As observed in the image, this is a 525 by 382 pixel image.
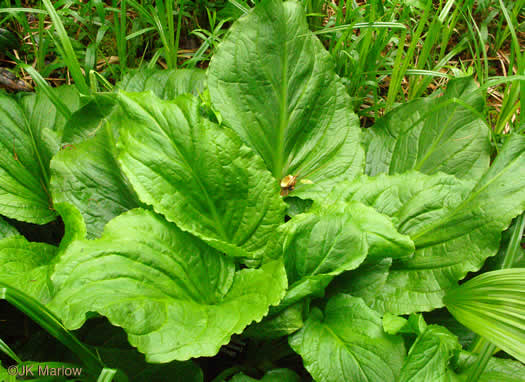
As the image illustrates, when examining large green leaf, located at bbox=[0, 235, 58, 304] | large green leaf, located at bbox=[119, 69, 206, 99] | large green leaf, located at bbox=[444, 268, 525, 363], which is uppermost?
large green leaf, located at bbox=[119, 69, 206, 99]

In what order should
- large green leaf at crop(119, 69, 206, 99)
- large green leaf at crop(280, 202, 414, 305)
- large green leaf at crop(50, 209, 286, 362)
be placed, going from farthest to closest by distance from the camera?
large green leaf at crop(119, 69, 206, 99) → large green leaf at crop(280, 202, 414, 305) → large green leaf at crop(50, 209, 286, 362)

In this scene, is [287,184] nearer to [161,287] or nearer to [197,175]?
[197,175]

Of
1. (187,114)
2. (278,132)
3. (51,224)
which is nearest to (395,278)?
(278,132)

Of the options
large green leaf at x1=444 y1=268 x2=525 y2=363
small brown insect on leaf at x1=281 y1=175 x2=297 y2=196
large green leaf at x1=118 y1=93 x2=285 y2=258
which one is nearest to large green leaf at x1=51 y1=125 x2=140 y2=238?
large green leaf at x1=118 y1=93 x2=285 y2=258

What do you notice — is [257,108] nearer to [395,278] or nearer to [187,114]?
[187,114]

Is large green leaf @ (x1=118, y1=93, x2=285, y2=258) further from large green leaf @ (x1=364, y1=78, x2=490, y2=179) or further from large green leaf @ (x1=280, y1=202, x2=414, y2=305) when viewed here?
large green leaf @ (x1=364, y1=78, x2=490, y2=179)

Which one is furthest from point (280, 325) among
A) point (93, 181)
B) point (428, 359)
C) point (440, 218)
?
point (93, 181)

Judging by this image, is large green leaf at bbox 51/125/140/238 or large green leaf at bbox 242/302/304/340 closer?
large green leaf at bbox 242/302/304/340
